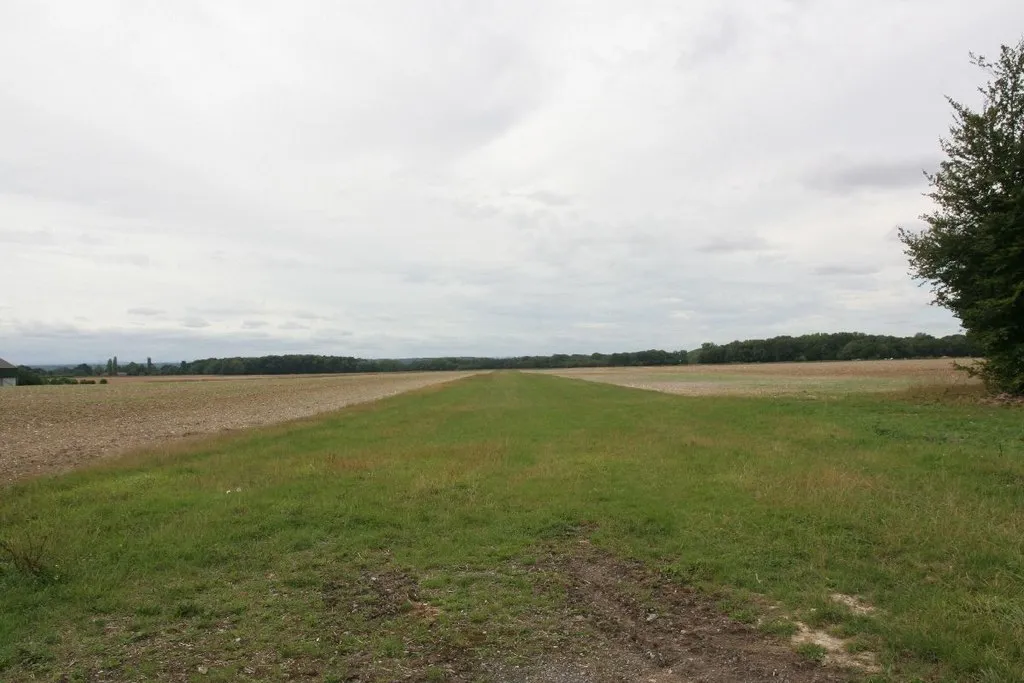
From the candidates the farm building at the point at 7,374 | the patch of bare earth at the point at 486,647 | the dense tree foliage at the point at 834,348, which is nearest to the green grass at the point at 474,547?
the patch of bare earth at the point at 486,647

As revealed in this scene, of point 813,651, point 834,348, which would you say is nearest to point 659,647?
point 813,651

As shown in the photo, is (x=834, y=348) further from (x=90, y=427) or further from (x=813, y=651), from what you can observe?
(x=813, y=651)

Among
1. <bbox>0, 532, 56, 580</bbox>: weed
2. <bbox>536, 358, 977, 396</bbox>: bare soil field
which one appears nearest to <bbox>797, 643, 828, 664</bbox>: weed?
<bbox>0, 532, 56, 580</bbox>: weed

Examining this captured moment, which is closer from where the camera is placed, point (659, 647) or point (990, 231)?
point (659, 647)

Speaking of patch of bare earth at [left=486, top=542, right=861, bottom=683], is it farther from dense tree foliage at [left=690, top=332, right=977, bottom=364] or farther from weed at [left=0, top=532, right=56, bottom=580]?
dense tree foliage at [left=690, top=332, right=977, bottom=364]

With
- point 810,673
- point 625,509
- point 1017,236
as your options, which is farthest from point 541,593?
point 1017,236

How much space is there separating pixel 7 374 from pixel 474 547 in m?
114

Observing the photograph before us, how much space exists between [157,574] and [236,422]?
2620cm

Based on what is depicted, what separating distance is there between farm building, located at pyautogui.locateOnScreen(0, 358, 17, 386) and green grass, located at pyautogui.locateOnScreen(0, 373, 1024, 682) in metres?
99.5

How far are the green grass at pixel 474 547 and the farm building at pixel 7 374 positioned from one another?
99.5m

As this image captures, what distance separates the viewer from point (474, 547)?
8.58 meters

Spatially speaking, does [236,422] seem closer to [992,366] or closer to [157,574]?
[157,574]

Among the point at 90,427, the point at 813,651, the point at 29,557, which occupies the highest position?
the point at 29,557

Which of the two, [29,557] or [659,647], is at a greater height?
[29,557]
